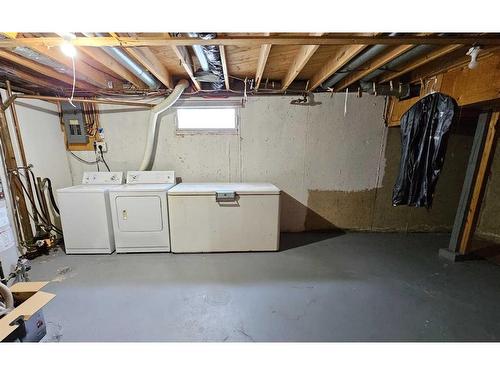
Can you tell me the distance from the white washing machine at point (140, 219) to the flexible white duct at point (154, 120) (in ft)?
1.99

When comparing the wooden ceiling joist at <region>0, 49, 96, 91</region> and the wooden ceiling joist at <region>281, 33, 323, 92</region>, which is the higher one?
the wooden ceiling joist at <region>281, 33, 323, 92</region>

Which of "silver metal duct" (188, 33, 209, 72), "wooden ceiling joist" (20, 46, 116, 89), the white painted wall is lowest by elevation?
the white painted wall

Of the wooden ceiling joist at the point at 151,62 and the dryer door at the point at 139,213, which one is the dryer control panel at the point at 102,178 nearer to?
the dryer door at the point at 139,213

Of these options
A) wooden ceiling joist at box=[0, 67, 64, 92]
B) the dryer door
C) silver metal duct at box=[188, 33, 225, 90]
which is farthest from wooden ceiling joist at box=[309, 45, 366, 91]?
wooden ceiling joist at box=[0, 67, 64, 92]

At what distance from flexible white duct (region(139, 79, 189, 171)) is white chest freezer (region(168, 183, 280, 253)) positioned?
2.85 ft

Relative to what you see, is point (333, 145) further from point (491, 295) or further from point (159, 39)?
point (159, 39)

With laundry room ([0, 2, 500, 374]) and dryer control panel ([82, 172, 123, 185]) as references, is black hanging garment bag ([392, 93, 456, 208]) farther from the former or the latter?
dryer control panel ([82, 172, 123, 185])

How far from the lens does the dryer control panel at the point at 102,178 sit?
312 centimetres

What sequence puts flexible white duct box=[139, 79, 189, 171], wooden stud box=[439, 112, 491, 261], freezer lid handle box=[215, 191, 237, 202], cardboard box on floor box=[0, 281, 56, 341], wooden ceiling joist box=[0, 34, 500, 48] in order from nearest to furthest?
1. cardboard box on floor box=[0, 281, 56, 341]
2. wooden ceiling joist box=[0, 34, 500, 48]
3. wooden stud box=[439, 112, 491, 261]
4. freezer lid handle box=[215, 191, 237, 202]
5. flexible white duct box=[139, 79, 189, 171]

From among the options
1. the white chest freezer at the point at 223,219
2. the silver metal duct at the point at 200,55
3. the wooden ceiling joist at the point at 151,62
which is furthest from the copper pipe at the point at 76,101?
the white chest freezer at the point at 223,219

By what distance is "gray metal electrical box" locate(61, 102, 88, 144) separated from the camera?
3.11 m

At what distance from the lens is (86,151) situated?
10.6 feet

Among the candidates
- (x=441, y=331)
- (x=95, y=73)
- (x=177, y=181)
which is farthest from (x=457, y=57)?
(x=95, y=73)

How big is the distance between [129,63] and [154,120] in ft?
3.47
